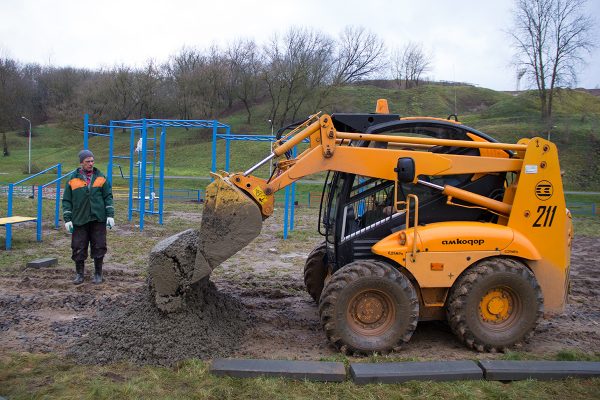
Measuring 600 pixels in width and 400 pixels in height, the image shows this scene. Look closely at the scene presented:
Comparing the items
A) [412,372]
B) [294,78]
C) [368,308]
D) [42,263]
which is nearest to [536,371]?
[412,372]

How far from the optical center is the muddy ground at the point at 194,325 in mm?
5027

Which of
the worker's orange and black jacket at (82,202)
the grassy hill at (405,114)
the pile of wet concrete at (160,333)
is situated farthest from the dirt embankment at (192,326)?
the grassy hill at (405,114)

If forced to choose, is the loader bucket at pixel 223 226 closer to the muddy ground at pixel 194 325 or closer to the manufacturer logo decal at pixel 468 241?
the muddy ground at pixel 194 325

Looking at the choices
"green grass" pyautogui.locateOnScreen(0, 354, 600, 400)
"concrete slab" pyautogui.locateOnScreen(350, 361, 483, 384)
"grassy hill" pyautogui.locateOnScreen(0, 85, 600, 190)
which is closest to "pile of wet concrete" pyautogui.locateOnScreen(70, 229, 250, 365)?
"green grass" pyautogui.locateOnScreen(0, 354, 600, 400)

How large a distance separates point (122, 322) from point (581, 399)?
4.08 metres

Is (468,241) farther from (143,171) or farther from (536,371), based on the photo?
(143,171)

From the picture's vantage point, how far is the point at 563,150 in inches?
1341

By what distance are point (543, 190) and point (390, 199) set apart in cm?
148

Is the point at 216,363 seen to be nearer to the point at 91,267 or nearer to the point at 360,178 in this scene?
the point at 360,178

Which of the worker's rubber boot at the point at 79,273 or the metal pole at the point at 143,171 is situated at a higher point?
the metal pole at the point at 143,171

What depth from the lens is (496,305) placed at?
523cm

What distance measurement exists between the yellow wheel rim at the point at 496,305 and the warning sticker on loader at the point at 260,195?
2323mm

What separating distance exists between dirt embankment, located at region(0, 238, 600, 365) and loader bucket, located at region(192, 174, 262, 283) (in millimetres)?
464

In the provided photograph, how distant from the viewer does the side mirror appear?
518 centimetres
